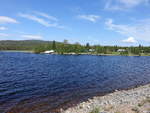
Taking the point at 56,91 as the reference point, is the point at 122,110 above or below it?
above

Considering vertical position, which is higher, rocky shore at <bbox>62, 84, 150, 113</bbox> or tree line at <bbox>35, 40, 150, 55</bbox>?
tree line at <bbox>35, 40, 150, 55</bbox>

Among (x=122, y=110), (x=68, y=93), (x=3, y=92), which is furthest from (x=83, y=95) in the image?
(x=3, y=92)

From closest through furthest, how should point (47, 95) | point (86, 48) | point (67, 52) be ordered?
point (47, 95)
point (67, 52)
point (86, 48)

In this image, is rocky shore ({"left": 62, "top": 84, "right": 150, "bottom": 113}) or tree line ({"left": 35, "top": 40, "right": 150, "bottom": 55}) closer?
rocky shore ({"left": 62, "top": 84, "right": 150, "bottom": 113})

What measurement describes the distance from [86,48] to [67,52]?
30414 millimetres

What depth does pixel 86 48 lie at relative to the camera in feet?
586

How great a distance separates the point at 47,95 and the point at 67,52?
137758 millimetres

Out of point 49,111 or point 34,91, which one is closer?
point 49,111

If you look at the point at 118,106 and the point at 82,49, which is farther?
the point at 82,49

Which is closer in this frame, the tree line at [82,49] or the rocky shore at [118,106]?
the rocky shore at [118,106]

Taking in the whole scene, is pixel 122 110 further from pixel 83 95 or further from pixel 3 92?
pixel 3 92

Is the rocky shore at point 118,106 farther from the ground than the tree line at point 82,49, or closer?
closer

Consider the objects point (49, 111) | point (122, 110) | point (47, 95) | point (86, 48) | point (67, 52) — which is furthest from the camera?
point (86, 48)

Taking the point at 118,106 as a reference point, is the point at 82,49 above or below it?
above
